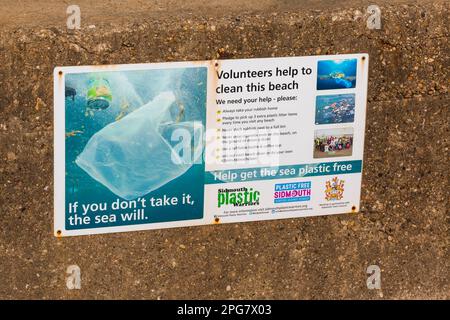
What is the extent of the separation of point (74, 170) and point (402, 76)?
165 centimetres

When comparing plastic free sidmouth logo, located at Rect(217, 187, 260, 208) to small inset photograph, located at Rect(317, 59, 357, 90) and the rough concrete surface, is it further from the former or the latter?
small inset photograph, located at Rect(317, 59, 357, 90)

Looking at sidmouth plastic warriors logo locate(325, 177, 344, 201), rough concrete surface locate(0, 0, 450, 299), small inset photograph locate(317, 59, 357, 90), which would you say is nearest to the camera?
rough concrete surface locate(0, 0, 450, 299)

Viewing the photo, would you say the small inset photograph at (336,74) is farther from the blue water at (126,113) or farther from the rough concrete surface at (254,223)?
the blue water at (126,113)

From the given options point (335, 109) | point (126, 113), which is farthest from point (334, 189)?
point (126, 113)

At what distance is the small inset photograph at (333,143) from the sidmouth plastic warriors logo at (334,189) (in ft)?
0.44

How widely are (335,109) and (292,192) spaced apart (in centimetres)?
45

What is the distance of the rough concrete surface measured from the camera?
5.00m

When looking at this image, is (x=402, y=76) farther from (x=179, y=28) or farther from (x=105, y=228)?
(x=105, y=228)

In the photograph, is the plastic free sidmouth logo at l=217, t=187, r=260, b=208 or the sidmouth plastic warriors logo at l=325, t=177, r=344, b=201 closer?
the plastic free sidmouth logo at l=217, t=187, r=260, b=208

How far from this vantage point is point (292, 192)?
17.7ft

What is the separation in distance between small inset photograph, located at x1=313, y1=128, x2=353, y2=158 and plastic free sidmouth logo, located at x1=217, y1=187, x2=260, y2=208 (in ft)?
1.15

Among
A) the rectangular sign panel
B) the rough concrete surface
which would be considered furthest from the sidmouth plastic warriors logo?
the rough concrete surface

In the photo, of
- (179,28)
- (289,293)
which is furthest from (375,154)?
(179,28)

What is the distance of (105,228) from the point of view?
5.19 meters
